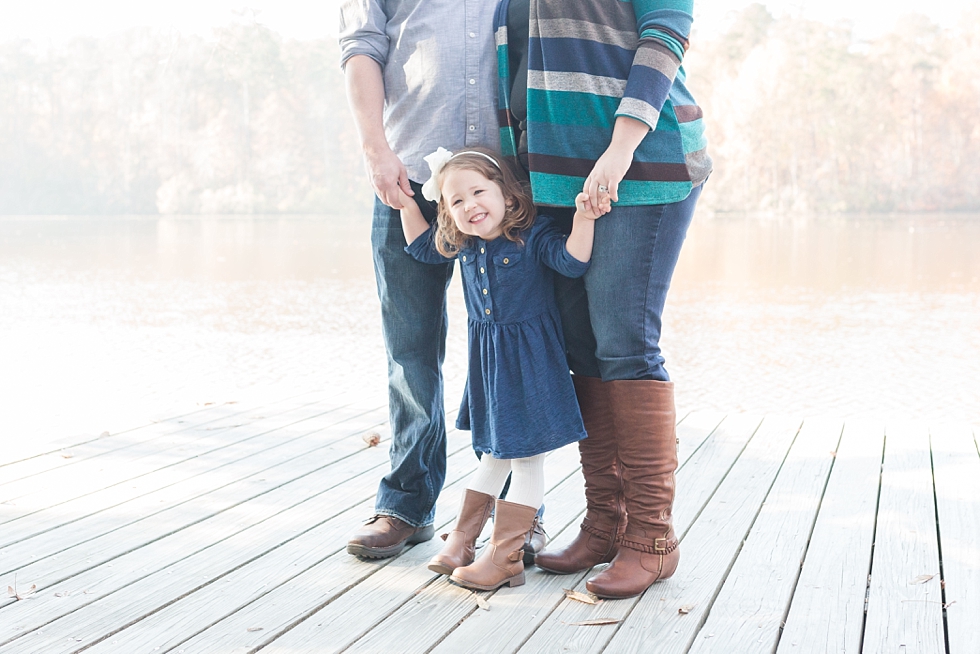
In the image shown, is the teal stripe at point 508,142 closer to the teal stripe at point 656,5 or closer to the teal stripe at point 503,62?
the teal stripe at point 503,62

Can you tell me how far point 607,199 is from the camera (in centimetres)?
165

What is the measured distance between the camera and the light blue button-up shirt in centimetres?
184

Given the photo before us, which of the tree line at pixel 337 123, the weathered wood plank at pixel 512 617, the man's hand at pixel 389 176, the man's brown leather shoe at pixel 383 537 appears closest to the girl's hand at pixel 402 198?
the man's hand at pixel 389 176

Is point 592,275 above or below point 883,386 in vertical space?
above

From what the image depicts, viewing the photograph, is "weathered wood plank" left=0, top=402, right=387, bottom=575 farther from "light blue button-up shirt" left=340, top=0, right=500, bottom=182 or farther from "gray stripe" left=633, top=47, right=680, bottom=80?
"gray stripe" left=633, top=47, right=680, bottom=80

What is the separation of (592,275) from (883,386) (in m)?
5.64

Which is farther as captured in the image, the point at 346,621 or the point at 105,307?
the point at 105,307

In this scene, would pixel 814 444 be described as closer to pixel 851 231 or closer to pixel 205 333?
pixel 205 333

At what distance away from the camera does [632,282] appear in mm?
1699

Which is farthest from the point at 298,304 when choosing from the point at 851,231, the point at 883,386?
the point at 851,231

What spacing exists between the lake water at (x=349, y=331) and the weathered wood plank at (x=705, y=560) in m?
1.82

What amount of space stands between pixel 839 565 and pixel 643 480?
463mm

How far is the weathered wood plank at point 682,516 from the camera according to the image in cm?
157

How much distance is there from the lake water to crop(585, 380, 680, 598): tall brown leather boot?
1957 millimetres
